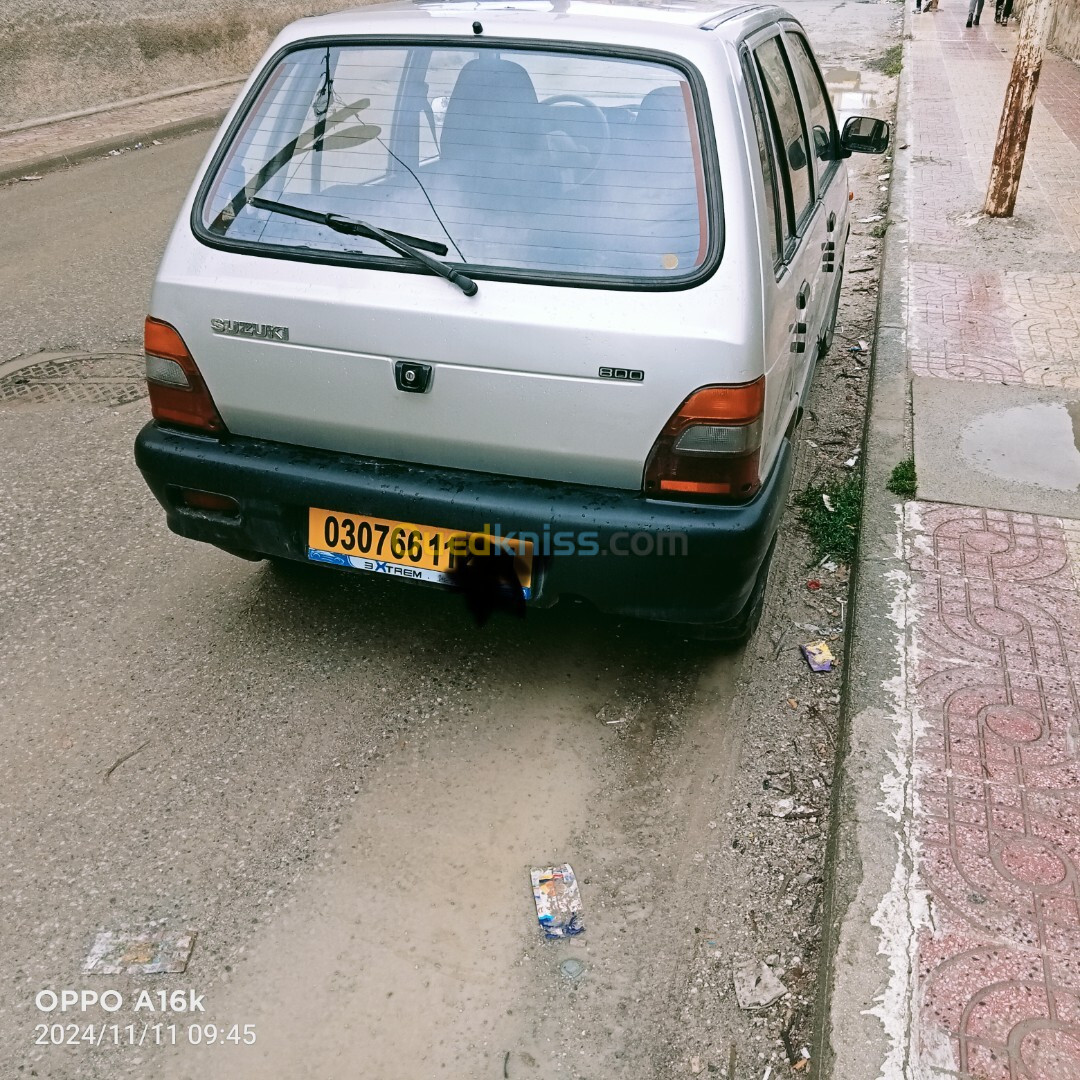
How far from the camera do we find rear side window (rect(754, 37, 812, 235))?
335 cm

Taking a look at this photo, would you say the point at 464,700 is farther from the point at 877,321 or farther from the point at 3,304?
the point at 3,304

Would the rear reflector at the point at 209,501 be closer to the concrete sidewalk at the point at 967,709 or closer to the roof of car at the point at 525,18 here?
the roof of car at the point at 525,18

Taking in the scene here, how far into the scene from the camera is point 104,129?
11.5 m

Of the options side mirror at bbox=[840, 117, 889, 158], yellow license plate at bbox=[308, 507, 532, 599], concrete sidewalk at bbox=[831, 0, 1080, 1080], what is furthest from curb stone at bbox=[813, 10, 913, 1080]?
side mirror at bbox=[840, 117, 889, 158]

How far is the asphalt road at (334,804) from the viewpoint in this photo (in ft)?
7.42

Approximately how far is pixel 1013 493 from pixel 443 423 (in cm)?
257

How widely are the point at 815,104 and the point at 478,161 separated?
2.24 m

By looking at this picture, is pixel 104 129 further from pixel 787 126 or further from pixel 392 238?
pixel 392 238

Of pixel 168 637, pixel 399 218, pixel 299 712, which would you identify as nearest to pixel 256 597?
pixel 168 637

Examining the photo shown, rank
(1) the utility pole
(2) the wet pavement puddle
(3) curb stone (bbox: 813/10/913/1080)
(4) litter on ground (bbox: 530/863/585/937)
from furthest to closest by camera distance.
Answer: (1) the utility pole < (2) the wet pavement puddle < (4) litter on ground (bbox: 530/863/585/937) < (3) curb stone (bbox: 813/10/913/1080)

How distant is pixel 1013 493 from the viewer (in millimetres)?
4234

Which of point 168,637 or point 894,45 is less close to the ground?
point 168,637

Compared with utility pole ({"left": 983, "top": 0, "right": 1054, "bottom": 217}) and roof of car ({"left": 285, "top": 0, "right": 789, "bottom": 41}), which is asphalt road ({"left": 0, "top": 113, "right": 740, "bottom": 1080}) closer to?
roof of car ({"left": 285, "top": 0, "right": 789, "bottom": 41})

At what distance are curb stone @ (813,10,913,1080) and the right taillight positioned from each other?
2.58ft
